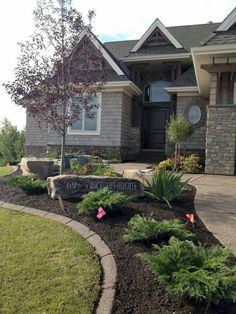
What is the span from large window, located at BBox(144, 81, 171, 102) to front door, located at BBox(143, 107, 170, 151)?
527 millimetres

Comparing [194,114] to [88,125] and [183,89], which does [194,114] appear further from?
[88,125]

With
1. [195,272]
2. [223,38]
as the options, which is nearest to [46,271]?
[195,272]

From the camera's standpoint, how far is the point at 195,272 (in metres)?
3.26

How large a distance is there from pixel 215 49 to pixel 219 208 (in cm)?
732

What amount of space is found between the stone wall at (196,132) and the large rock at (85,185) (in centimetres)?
1149

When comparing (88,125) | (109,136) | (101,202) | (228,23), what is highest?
(228,23)

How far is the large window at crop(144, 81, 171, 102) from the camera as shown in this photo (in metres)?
20.6

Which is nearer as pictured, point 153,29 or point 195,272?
point 195,272

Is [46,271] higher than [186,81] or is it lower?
lower

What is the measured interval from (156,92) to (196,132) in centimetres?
439

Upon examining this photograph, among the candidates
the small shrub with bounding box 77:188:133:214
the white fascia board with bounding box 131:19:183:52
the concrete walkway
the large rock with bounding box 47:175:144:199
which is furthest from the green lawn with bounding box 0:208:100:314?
the white fascia board with bounding box 131:19:183:52

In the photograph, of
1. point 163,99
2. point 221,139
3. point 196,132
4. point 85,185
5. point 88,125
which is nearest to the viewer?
point 85,185

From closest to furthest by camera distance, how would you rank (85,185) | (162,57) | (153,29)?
1. (85,185)
2. (162,57)
3. (153,29)

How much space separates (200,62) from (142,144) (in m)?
7.77
